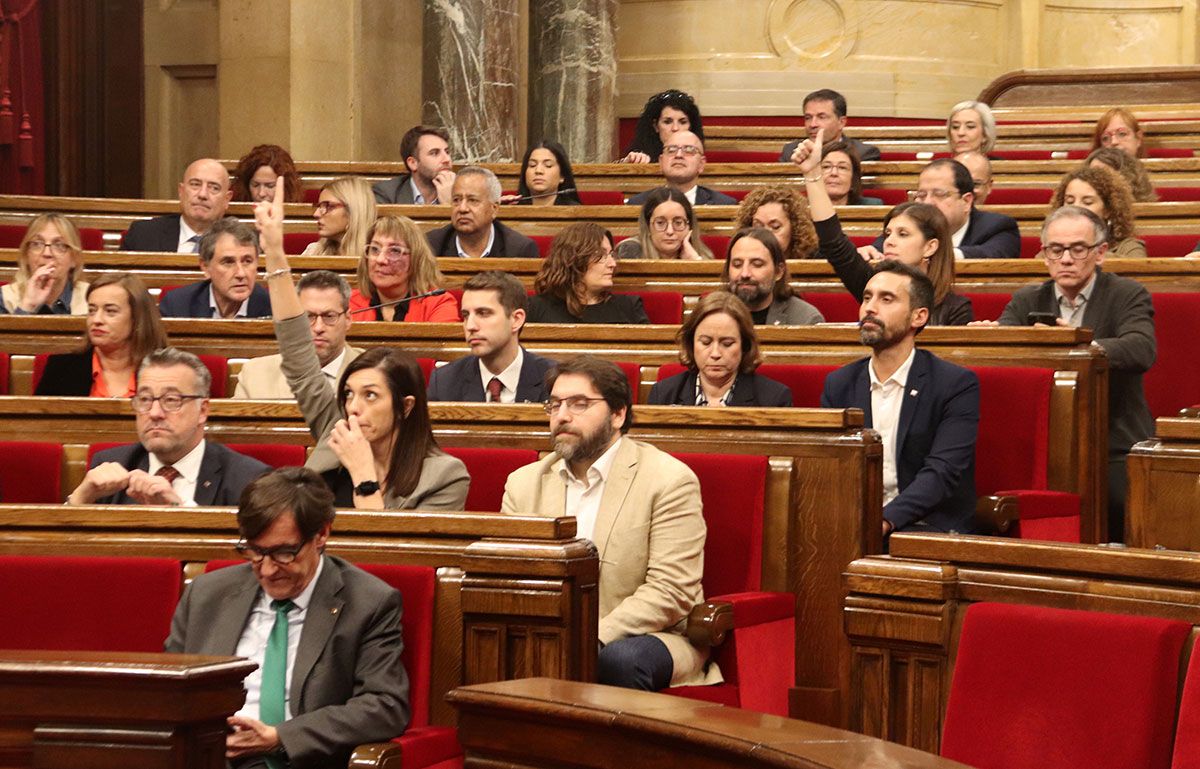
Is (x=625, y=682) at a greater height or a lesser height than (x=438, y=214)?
lesser

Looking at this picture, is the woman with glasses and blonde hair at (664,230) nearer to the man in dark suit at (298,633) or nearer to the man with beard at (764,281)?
the man with beard at (764,281)

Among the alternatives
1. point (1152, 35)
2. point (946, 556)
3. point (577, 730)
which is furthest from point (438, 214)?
point (1152, 35)

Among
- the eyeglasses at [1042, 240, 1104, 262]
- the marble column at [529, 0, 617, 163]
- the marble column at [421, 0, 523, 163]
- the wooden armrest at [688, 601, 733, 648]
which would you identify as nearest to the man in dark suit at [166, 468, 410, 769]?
the wooden armrest at [688, 601, 733, 648]

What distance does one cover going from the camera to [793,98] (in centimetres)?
796

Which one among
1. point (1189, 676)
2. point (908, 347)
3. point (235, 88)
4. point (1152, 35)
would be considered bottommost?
point (1189, 676)

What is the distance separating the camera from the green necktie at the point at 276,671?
2.05 metres

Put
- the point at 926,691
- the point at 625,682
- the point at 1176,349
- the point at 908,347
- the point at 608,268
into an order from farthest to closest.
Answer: the point at 608,268, the point at 1176,349, the point at 908,347, the point at 625,682, the point at 926,691

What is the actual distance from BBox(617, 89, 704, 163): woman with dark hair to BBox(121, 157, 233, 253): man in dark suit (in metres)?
1.63

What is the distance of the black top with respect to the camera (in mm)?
3854

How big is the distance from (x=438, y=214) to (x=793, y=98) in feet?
11.0

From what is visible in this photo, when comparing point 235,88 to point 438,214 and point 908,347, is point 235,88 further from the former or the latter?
point 908,347

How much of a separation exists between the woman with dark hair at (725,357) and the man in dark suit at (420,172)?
2.40 metres

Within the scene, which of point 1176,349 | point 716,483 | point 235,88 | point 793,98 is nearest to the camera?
point 716,483

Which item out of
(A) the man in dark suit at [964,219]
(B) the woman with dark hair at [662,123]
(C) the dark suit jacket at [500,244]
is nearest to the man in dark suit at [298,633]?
(A) the man in dark suit at [964,219]
